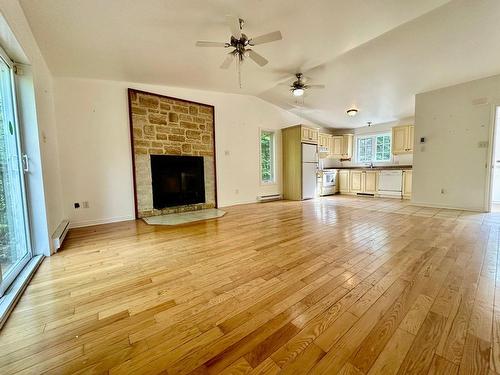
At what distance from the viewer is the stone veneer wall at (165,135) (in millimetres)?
4250

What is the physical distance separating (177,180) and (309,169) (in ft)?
13.1

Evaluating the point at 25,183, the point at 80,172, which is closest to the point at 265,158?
the point at 80,172

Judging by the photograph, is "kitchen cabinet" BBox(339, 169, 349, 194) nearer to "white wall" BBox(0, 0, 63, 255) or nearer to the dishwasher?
the dishwasher

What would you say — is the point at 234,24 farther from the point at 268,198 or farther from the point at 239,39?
the point at 268,198

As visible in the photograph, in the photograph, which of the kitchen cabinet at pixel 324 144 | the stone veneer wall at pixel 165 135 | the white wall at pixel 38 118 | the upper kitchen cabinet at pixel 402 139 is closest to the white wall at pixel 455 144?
the upper kitchen cabinet at pixel 402 139

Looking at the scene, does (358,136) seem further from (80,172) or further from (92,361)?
(92,361)

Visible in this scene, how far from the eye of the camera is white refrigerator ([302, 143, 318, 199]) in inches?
254

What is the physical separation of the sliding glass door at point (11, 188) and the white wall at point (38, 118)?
11cm

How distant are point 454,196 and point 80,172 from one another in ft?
24.9

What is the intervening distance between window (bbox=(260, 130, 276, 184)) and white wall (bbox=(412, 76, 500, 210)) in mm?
3646

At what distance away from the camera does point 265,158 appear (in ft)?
21.6

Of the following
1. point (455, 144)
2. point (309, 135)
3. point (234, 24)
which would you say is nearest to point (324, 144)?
point (309, 135)

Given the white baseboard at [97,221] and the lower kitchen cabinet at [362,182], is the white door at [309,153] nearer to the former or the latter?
the lower kitchen cabinet at [362,182]

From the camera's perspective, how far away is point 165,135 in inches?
180
